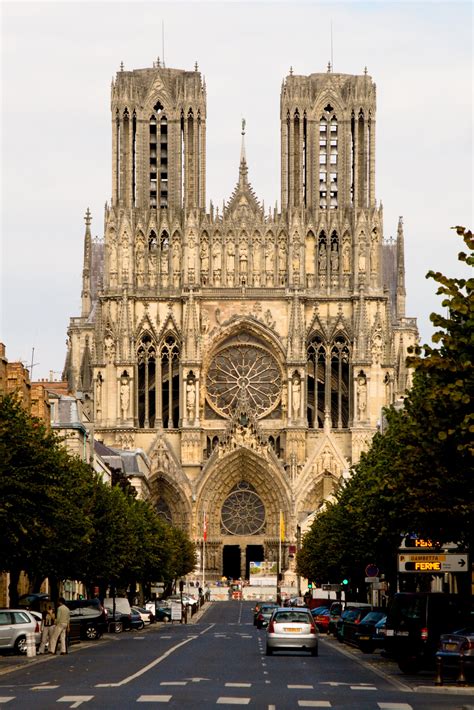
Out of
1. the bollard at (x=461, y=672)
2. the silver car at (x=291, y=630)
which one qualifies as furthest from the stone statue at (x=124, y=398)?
the bollard at (x=461, y=672)

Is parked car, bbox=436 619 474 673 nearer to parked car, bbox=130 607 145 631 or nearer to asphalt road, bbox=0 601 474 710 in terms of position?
asphalt road, bbox=0 601 474 710

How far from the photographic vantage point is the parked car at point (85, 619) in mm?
67938

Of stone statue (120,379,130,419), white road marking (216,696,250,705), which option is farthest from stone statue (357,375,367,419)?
white road marking (216,696,250,705)

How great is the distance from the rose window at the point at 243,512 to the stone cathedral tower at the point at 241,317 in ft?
0.35

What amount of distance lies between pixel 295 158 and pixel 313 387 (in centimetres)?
1736

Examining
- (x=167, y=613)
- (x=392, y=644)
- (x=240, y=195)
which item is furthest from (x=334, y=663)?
(x=240, y=195)

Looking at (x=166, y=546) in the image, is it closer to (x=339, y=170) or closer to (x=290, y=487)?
(x=290, y=487)

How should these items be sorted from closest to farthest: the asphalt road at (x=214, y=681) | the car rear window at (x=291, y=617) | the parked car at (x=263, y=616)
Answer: the asphalt road at (x=214, y=681) < the car rear window at (x=291, y=617) < the parked car at (x=263, y=616)

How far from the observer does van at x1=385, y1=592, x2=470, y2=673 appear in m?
43.0

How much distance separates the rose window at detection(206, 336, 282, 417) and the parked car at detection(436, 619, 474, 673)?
96057 millimetres

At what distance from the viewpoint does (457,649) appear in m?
38.7

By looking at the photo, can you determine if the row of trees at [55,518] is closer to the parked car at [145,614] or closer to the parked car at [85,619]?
the parked car at [85,619]

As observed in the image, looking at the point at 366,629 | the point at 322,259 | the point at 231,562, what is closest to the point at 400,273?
the point at 322,259

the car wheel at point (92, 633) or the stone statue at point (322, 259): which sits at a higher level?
the stone statue at point (322, 259)
